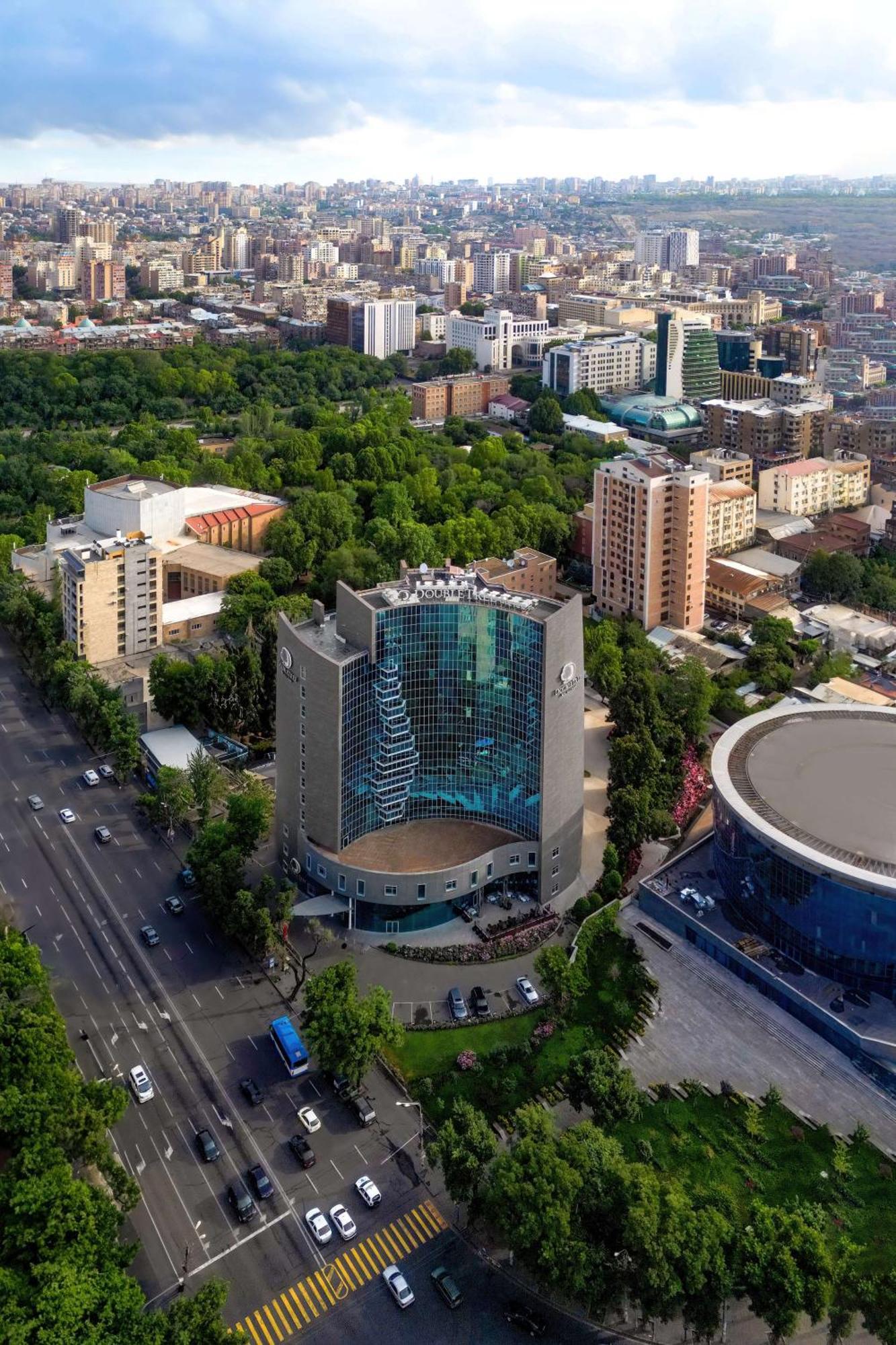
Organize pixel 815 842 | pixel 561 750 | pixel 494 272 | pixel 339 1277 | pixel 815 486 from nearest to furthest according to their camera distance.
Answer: pixel 339 1277
pixel 815 842
pixel 561 750
pixel 815 486
pixel 494 272

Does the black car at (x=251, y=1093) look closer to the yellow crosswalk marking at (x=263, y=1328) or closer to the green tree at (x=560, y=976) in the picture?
the yellow crosswalk marking at (x=263, y=1328)

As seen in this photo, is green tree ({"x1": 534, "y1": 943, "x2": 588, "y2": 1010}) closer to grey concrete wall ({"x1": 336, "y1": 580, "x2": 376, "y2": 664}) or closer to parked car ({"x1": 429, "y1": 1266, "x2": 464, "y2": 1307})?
parked car ({"x1": 429, "y1": 1266, "x2": 464, "y2": 1307})

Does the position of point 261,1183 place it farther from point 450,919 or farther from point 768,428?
point 768,428

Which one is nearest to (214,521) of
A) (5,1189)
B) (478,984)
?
(478,984)

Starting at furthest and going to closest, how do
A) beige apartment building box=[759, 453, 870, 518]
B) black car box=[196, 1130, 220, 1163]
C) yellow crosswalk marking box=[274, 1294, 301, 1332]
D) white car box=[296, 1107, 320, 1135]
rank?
beige apartment building box=[759, 453, 870, 518] < white car box=[296, 1107, 320, 1135] < black car box=[196, 1130, 220, 1163] < yellow crosswalk marking box=[274, 1294, 301, 1332]

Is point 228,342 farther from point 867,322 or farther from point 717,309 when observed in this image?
point 867,322

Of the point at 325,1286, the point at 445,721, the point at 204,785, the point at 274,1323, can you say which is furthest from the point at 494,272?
the point at 274,1323

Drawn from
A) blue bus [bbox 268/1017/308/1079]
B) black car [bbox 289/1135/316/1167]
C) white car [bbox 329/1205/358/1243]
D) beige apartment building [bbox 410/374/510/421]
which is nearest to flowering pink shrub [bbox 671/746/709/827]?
blue bus [bbox 268/1017/308/1079]
